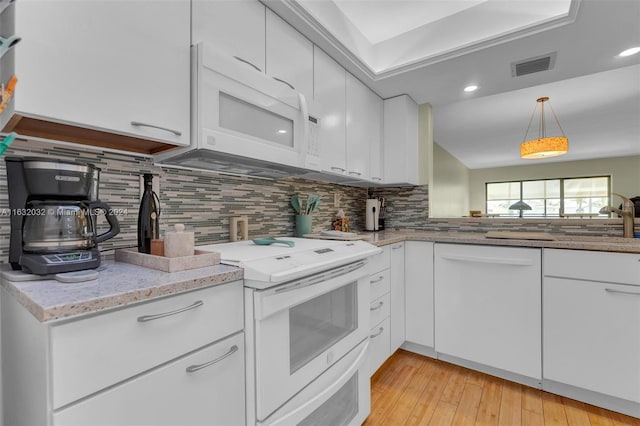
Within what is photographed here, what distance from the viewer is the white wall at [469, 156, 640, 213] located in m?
7.27

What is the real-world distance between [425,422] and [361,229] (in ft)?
5.53

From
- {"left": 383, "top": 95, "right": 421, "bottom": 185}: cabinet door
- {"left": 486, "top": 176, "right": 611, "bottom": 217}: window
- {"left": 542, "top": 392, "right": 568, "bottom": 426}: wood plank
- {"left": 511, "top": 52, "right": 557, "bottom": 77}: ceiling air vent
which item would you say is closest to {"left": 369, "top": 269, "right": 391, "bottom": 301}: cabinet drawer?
{"left": 383, "top": 95, "right": 421, "bottom": 185}: cabinet door

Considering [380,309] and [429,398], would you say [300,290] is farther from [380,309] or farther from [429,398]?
[429,398]

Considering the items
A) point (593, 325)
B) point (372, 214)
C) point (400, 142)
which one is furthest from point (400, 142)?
point (593, 325)

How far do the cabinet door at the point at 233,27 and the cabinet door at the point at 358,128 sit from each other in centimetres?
88

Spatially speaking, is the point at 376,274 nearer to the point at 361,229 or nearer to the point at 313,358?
the point at 313,358

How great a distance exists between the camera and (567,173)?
798 centimetres

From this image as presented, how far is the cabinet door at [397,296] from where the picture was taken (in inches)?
84.6

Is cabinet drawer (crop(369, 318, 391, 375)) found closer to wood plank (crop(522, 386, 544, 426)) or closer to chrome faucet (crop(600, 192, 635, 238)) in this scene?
wood plank (crop(522, 386, 544, 426))

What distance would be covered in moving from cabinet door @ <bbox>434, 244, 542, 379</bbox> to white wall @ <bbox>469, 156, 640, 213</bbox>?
8165mm

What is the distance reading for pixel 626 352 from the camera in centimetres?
161

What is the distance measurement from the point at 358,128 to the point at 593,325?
1888mm

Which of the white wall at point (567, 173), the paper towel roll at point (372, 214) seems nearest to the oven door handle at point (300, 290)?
the paper towel roll at point (372, 214)

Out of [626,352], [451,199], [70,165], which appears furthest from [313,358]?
[451,199]
